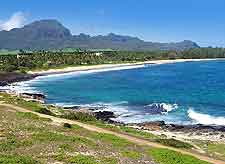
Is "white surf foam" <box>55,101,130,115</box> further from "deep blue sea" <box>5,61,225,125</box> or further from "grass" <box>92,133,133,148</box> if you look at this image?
"grass" <box>92,133,133,148</box>

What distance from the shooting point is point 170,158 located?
37.4m

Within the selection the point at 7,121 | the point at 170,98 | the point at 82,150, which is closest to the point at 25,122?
the point at 7,121

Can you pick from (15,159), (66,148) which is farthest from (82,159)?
(15,159)

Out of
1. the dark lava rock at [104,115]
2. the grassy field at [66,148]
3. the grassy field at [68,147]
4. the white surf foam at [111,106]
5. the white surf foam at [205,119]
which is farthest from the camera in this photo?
the white surf foam at [111,106]

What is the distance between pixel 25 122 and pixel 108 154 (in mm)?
15992

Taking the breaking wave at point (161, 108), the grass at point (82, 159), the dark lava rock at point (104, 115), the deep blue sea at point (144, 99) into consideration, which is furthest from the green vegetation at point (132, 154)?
the breaking wave at point (161, 108)

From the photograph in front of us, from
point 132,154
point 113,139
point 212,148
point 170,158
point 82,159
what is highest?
point 82,159

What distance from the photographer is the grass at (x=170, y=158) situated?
120ft

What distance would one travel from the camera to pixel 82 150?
126 ft

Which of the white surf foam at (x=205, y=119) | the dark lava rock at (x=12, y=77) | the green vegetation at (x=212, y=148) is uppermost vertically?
the green vegetation at (x=212, y=148)

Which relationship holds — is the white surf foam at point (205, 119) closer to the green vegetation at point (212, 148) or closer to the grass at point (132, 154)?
the green vegetation at point (212, 148)

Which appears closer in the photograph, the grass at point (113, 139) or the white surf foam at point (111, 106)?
the grass at point (113, 139)

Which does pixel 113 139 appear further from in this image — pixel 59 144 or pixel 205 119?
pixel 205 119

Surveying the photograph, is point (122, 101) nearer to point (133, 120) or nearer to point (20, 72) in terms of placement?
point (133, 120)
